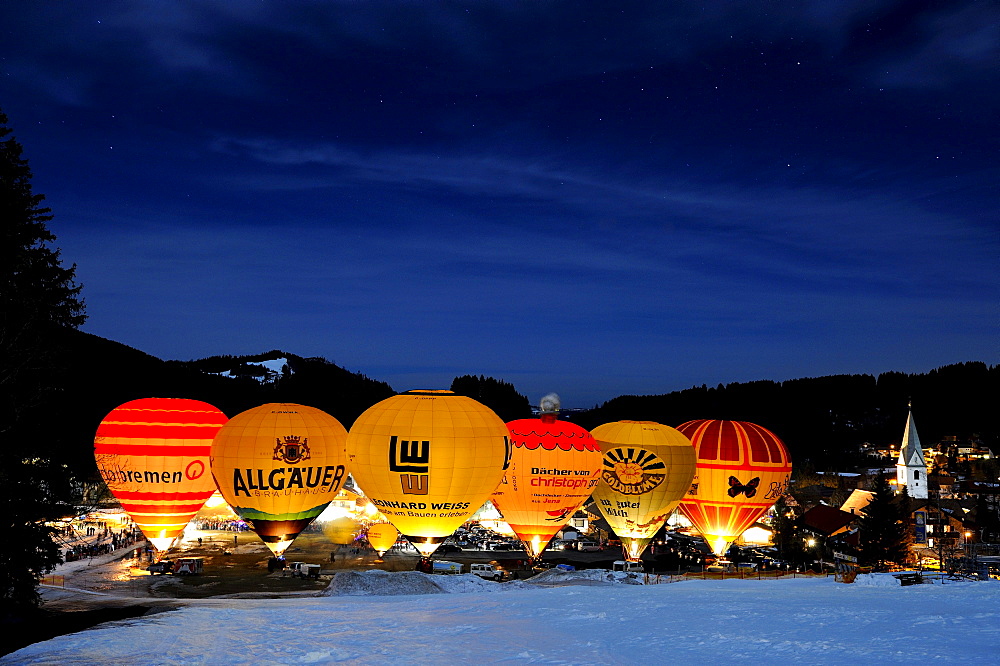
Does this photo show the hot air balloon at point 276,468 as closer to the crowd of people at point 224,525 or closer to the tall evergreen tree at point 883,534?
the crowd of people at point 224,525

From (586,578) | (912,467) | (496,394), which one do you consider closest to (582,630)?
(586,578)

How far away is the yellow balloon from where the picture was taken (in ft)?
136

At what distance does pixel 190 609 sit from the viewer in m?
17.5

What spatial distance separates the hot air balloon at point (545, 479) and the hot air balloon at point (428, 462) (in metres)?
2.63

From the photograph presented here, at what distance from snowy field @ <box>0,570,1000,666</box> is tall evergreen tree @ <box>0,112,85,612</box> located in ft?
6.15

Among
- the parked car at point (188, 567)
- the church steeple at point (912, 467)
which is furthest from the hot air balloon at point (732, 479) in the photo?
the church steeple at point (912, 467)

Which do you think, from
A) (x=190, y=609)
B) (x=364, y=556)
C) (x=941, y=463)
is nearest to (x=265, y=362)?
(x=941, y=463)

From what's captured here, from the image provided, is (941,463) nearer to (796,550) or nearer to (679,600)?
(796,550)

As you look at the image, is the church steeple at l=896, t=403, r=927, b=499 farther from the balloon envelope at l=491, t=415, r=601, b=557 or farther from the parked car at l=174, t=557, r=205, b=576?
the parked car at l=174, t=557, r=205, b=576

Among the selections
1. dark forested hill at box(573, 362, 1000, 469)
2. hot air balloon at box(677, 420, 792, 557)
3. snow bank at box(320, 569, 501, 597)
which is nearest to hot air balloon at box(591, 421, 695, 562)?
hot air balloon at box(677, 420, 792, 557)

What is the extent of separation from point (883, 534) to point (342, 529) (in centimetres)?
3046

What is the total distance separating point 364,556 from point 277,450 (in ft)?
31.4

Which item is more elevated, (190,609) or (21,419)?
(21,419)

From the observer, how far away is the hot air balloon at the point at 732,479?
101 feet
